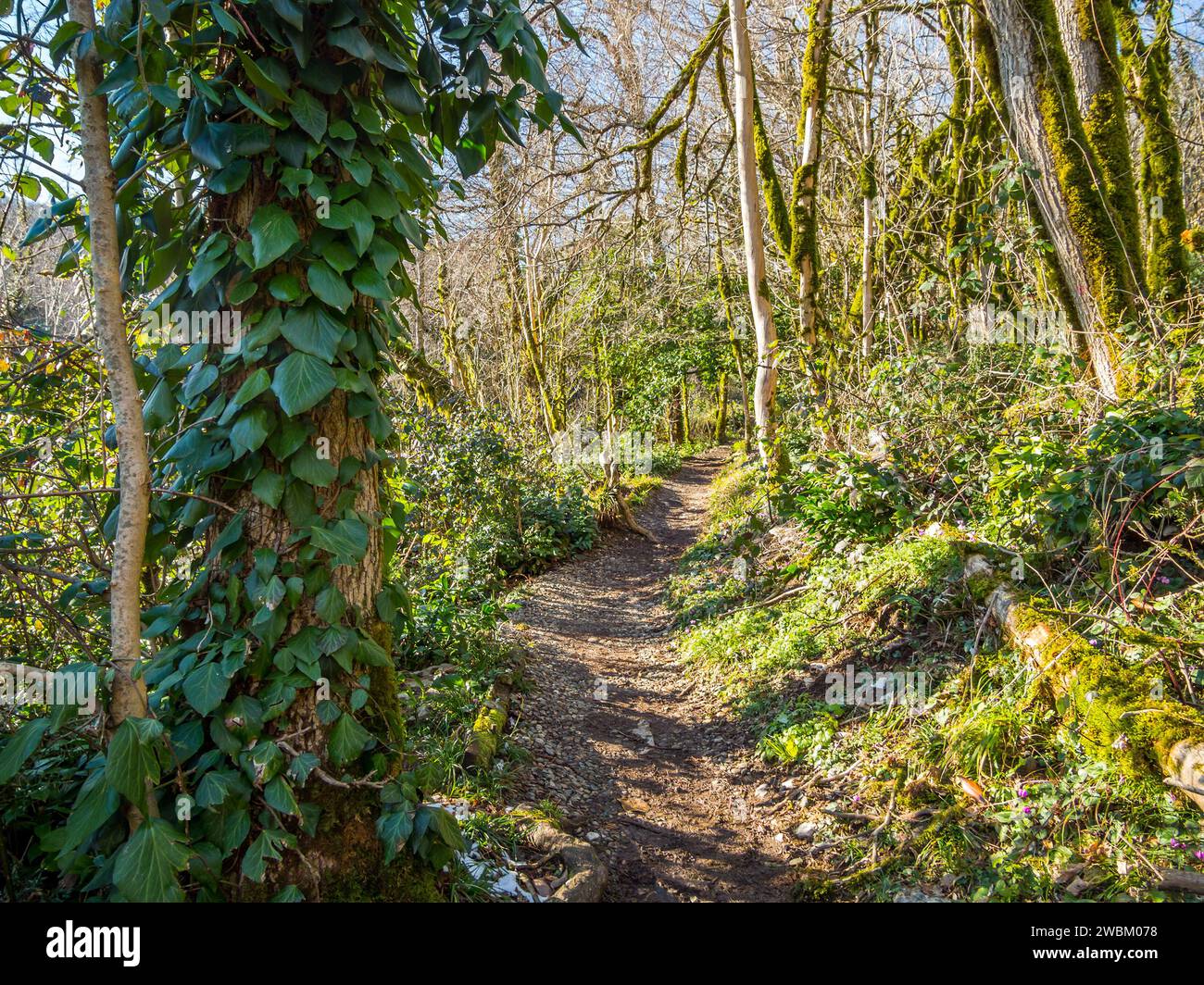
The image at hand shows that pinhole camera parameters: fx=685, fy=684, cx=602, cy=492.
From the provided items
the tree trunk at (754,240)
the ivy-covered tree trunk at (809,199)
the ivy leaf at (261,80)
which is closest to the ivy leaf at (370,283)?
the ivy leaf at (261,80)

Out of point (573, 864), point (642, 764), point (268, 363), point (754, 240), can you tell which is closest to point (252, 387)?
point (268, 363)

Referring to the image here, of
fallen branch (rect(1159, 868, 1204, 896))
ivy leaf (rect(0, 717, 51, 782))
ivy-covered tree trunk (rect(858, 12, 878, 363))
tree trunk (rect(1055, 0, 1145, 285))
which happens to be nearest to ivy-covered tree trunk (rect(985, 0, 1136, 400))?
tree trunk (rect(1055, 0, 1145, 285))

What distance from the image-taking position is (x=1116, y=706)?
8.88 ft

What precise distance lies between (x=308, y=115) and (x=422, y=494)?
2488mm

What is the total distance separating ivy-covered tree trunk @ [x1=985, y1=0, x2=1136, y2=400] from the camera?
173 inches

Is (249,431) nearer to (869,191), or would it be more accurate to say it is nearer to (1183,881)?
(1183,881)

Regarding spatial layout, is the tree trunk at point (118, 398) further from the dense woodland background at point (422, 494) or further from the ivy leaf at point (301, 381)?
the ivy leaf at point (301, 381)

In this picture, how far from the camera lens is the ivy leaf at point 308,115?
1.82 m

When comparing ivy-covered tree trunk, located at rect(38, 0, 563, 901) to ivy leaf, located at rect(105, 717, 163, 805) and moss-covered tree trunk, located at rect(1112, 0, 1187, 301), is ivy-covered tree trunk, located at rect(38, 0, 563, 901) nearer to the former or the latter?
ivy leaf, located at rect(105, 717, 163, 805)

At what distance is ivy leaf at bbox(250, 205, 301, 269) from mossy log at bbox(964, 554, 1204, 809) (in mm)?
3285

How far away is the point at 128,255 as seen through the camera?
2033 millimetres
